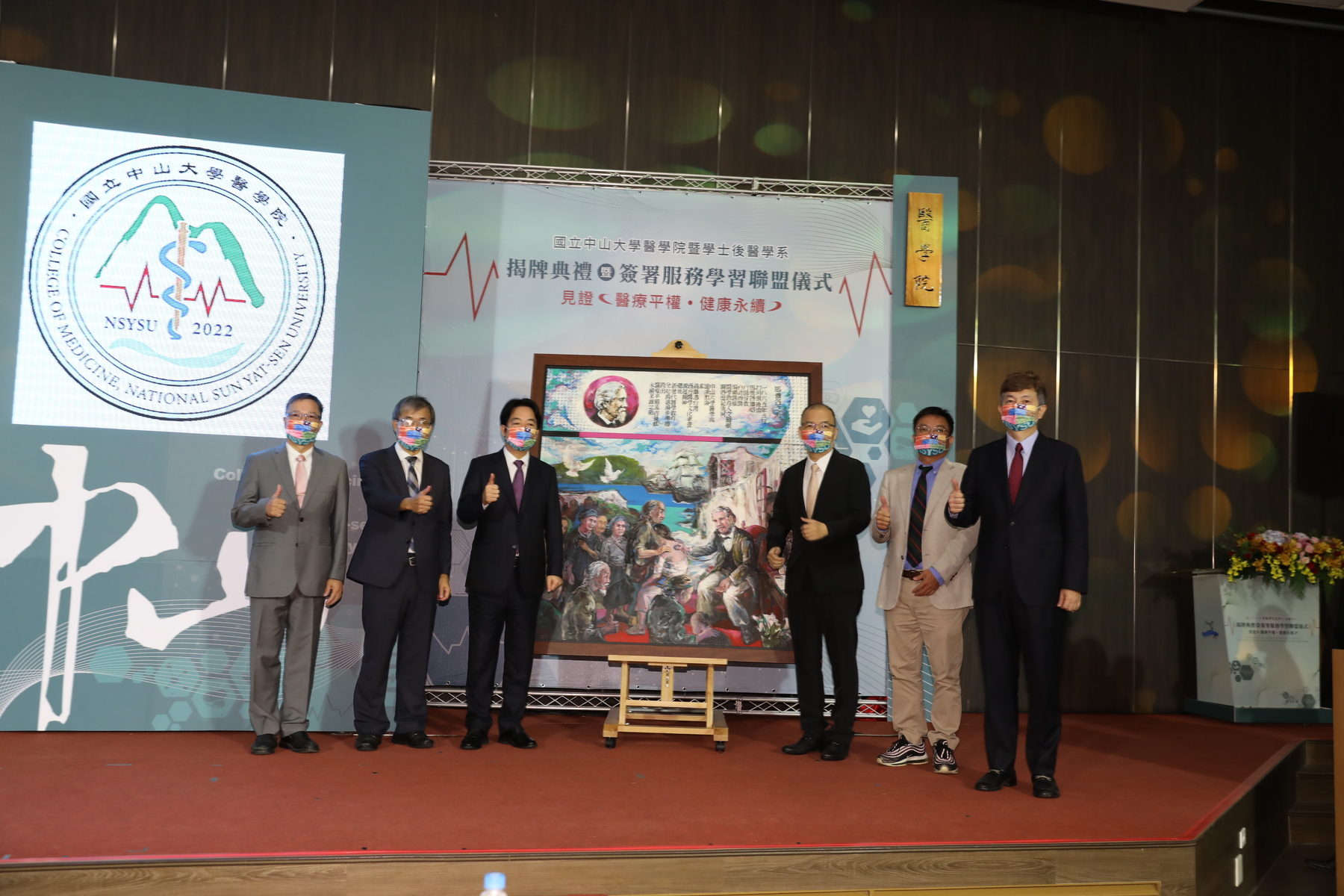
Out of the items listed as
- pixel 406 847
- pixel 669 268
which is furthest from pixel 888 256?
pixel 406 847

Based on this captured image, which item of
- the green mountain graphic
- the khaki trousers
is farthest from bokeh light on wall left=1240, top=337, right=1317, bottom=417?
the green mountain graphic

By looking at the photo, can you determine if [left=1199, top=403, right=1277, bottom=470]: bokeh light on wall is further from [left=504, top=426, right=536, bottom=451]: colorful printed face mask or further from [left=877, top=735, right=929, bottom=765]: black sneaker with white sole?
[left=504, top=426, right=536, bottom=451]: colorful printed face mask

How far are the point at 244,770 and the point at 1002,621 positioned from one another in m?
3.02

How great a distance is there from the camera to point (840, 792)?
365 centimetres

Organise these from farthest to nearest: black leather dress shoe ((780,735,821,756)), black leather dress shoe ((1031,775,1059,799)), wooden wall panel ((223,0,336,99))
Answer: wooden wall panel ((223,0,336,99))
black leather dress shoe ((780,735,821,756))
black leather dress shoe ((1031,775,1059,799))

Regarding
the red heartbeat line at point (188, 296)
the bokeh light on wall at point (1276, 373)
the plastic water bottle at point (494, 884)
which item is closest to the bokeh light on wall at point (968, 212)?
the bokeh light on wall at point (1276, 373)

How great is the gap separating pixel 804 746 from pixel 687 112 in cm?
390

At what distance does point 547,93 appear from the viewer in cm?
597

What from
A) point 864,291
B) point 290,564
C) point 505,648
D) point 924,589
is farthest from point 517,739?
point 864,291

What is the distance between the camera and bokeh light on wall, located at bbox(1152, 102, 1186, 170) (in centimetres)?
652

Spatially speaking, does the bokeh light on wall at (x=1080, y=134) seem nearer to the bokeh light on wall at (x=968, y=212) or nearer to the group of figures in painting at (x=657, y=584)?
the bokeh light on wall at (x=968, y=212)

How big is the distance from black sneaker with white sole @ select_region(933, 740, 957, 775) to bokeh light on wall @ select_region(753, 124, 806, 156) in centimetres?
376

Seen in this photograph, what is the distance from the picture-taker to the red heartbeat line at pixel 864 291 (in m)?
5.43

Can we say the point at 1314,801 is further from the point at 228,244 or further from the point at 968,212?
the point at 228,244
